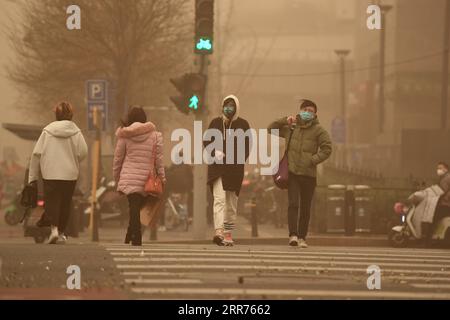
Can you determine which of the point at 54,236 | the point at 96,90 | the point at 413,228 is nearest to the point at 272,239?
the point at 413,228

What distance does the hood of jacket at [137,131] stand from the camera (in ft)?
52.2

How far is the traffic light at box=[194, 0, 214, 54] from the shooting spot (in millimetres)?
20766

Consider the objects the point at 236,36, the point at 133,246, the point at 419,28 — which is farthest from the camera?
Answer: the point at 236,36

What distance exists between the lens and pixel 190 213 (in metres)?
33.9

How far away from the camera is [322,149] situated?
53.9 feet

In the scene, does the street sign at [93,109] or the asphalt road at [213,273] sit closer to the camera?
the asphalt road at [213,273]

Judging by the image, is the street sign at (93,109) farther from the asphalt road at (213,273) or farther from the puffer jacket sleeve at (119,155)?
the asphalt road at (213,273)

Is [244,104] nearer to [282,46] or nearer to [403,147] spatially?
[282,46]

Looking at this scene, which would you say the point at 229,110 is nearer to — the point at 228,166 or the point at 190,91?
the point at 228,166

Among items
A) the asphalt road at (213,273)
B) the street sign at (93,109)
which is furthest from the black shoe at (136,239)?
the street sign at (93,109)

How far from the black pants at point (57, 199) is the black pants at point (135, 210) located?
33.1 inches

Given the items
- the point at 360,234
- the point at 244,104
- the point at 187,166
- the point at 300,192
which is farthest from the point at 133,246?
the point at 244,104

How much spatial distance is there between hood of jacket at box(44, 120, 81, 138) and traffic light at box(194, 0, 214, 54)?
481 cm

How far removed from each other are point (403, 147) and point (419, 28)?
3122 centimetres
